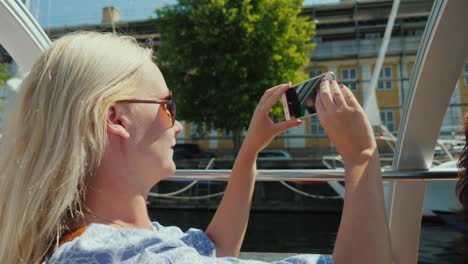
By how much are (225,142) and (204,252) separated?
1677 cm

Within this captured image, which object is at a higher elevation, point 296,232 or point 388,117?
point 388,117

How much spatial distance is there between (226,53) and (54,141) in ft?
42.0

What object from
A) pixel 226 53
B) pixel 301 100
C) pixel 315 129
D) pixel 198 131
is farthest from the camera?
pixel 315 129

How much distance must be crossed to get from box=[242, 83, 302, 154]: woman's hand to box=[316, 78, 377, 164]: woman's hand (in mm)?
309

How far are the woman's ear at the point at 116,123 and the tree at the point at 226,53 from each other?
1233cm

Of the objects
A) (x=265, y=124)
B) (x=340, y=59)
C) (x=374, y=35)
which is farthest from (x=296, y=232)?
(x=265, y=124)

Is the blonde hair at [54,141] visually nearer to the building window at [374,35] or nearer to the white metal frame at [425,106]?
the white metal frame at [425,106]

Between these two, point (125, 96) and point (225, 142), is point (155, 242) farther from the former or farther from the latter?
point (225, 142)

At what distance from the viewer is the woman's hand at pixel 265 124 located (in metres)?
0.99

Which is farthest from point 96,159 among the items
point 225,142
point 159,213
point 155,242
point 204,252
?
point 225,142

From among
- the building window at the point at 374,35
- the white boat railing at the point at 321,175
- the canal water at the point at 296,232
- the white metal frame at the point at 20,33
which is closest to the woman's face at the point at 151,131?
the white boat railing at the point at 321,175

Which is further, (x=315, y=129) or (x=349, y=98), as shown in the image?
(x=315, y=129)

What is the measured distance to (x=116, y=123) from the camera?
30.5 inches

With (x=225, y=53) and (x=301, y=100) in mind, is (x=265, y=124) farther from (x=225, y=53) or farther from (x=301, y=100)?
(x=225, y=53)
